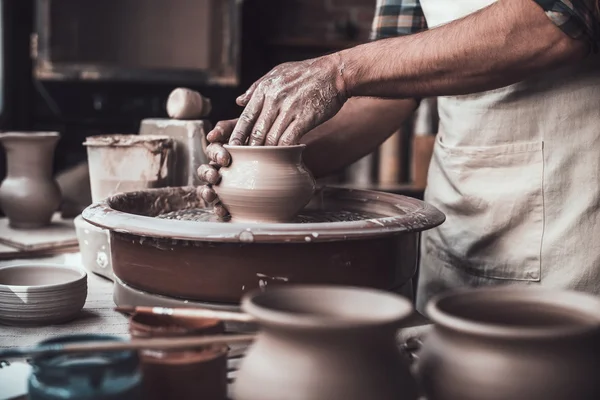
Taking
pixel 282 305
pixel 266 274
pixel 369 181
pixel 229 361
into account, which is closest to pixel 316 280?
pixel 266 274

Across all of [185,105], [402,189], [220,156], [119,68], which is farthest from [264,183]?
[119,68]

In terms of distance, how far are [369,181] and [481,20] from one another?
243 centimetres

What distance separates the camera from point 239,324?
3.61 ft

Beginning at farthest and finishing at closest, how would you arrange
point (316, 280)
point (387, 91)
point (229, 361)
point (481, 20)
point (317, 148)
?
point (317, 148)
point (387, 91)
point (481, 20)
point (316, 280)
point (229, 361)

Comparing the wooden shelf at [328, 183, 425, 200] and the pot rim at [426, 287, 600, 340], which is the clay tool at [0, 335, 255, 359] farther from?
the wooden shelf at [328, 183, 425, 200]

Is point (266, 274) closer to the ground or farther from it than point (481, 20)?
closer to the ground

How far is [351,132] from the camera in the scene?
67.5 inches

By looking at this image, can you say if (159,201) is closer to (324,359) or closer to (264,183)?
(264,183)

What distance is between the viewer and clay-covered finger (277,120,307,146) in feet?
4.17

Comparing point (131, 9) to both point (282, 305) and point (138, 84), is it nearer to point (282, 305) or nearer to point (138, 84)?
point (138, 84)

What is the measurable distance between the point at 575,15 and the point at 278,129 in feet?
1.70

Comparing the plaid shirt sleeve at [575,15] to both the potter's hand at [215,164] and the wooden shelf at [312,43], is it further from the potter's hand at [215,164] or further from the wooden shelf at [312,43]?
the wooden shelf at [312,43]

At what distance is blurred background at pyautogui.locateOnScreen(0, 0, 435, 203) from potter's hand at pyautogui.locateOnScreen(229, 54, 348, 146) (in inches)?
84.9

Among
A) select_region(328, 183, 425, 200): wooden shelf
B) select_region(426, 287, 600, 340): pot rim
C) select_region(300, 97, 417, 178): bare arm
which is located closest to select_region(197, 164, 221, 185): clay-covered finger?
select_region(300, 97, 417, 178): bare arm
